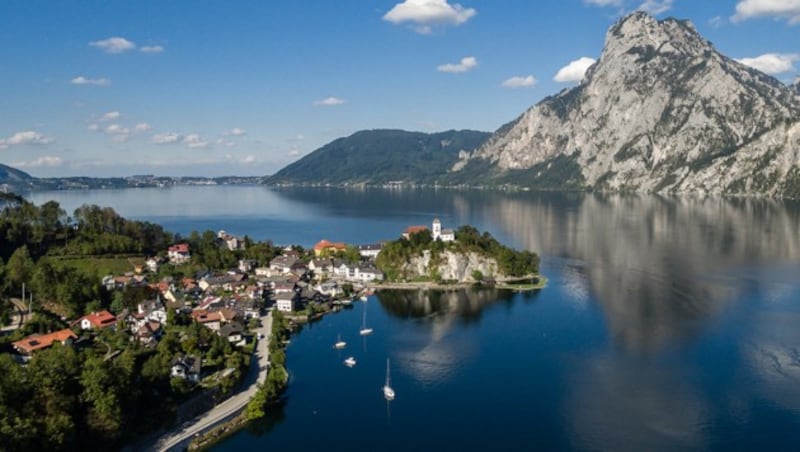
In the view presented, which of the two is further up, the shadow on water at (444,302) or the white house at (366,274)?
the white house at (366,274)

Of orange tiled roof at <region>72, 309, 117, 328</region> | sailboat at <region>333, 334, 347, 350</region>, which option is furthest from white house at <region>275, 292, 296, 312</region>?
orange tiled roof at <region>72, 309, 117, 328</region>

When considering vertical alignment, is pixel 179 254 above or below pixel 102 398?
above

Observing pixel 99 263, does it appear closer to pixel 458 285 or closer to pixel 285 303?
pixel 285 303

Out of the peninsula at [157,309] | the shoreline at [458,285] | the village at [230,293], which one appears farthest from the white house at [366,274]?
the shoreline at [458,285]

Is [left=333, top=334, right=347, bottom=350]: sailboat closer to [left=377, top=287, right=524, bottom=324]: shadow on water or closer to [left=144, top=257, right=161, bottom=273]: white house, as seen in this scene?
[left=377, top=287, right=524, bottom=324]: shadow on water

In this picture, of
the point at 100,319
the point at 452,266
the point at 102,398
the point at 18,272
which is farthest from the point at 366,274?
the point at 102,398

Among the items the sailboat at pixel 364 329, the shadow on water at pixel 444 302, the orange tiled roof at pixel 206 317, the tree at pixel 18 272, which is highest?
the tree at pixel 18 272

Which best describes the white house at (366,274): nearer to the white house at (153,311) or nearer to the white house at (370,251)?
the white house at (370,251)
